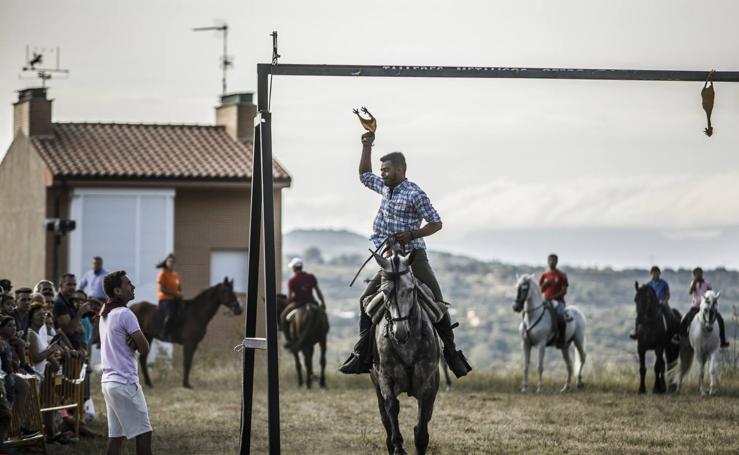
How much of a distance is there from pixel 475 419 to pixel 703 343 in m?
6.32

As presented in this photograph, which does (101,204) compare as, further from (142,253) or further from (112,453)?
(112,453)

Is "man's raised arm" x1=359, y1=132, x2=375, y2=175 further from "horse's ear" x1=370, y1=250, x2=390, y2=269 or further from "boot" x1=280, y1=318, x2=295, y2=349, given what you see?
"boot" x1=280, y1=318, x2=295, y2=349

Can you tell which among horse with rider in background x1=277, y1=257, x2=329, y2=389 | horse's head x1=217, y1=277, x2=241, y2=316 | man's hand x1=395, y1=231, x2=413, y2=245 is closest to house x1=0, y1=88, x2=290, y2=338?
horse with rider in background x1=277, y1=257, x2=329, y2=389

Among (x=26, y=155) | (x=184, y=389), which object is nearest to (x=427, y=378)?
(x=184, y=389)

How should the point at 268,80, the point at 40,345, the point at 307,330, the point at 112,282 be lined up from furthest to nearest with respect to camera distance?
the point at 307,330 < the point at 40,345 < the point at 268,80 < the point at 112,282

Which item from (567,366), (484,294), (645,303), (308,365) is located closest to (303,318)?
(308,365)

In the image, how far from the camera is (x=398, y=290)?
1238cm

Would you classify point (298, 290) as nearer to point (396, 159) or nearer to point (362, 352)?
point (362, 352)

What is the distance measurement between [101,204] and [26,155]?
11.2 feet

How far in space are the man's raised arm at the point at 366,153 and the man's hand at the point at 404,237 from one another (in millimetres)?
747

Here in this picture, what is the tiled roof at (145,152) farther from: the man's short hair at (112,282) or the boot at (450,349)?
the man's short hair at (112,282)

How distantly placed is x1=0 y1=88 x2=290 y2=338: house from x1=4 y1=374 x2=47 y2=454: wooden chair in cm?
2134

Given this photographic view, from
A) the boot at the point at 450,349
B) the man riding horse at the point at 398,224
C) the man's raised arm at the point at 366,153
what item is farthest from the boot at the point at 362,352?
the man's raised arm at the point at 366,153

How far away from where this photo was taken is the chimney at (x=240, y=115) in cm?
3931
